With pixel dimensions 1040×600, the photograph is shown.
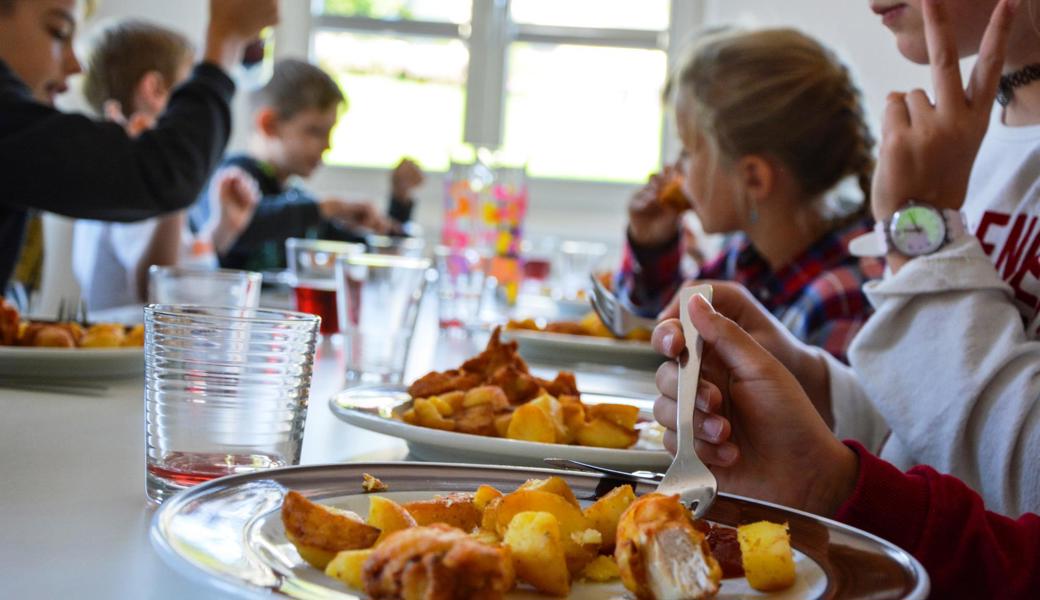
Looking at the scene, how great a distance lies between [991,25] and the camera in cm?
100

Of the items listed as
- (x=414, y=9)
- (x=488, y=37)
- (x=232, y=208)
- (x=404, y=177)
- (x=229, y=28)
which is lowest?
(x=232, y=208)

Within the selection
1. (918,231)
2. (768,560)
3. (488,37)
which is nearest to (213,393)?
(768,560)

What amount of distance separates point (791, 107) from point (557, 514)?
157cm

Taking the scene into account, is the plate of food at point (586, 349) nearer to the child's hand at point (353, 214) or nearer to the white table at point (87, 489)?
the white table at point (87, 489)

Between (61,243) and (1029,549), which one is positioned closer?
(1029,549)

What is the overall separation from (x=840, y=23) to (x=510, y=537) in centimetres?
290

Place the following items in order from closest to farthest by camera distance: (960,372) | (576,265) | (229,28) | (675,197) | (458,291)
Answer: (960,372)
(458,291)
(229,28)
(675,197)
(576,265)

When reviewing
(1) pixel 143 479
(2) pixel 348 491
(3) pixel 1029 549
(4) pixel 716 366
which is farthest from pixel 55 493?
(3) pixel 1029 549

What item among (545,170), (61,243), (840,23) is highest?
(840,23)

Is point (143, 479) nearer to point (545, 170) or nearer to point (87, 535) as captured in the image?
point (87, 535)

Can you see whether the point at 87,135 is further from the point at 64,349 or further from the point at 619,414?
the point at 619,414

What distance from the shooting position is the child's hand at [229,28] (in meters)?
2.15

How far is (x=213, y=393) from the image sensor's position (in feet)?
2.00

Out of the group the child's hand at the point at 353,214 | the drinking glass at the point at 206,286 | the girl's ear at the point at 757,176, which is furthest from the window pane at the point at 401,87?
the drinking glass at the point at 206,286
